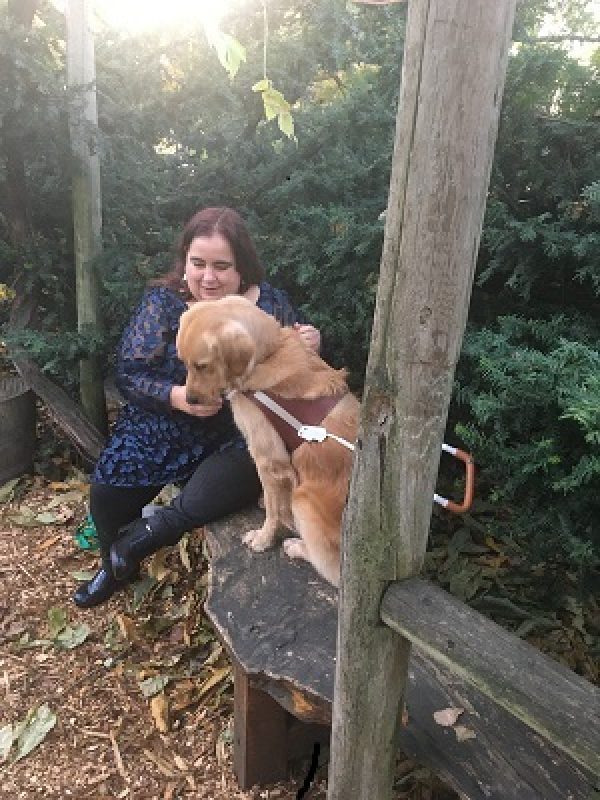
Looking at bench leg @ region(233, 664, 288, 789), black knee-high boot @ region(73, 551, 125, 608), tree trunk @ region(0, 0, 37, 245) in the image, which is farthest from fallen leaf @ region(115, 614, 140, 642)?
tree trunk @ region(0, 0, 37, 245)

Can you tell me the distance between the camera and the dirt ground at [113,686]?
2.96 m

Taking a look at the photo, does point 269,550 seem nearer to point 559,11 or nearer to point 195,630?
point 195,630

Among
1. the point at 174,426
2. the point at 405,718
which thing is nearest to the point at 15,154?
the point at 174,426

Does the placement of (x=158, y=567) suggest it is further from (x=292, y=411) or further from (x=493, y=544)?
(x=493, y=544)

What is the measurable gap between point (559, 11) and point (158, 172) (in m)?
2.83

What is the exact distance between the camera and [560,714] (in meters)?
1.55

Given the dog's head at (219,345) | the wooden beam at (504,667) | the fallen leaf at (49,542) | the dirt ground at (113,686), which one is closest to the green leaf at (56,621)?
the dirt ground at (113,686)

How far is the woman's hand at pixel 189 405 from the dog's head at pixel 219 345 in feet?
0.35

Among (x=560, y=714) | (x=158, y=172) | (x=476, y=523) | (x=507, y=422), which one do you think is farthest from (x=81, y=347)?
(x=560, y=714)

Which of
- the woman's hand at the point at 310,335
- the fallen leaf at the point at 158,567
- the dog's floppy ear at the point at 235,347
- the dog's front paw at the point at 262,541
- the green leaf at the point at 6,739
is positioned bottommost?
the green leaf at the point at 6,739

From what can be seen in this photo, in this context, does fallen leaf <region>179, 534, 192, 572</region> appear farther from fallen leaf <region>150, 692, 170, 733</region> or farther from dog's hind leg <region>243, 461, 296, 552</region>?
dog's hind leg <region>243, 461, 296, 552</region>

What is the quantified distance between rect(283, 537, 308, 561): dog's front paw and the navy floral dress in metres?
0.68

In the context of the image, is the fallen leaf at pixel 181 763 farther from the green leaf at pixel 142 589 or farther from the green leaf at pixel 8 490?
the green leaf at pixel 8 490

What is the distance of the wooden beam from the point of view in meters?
1.54
